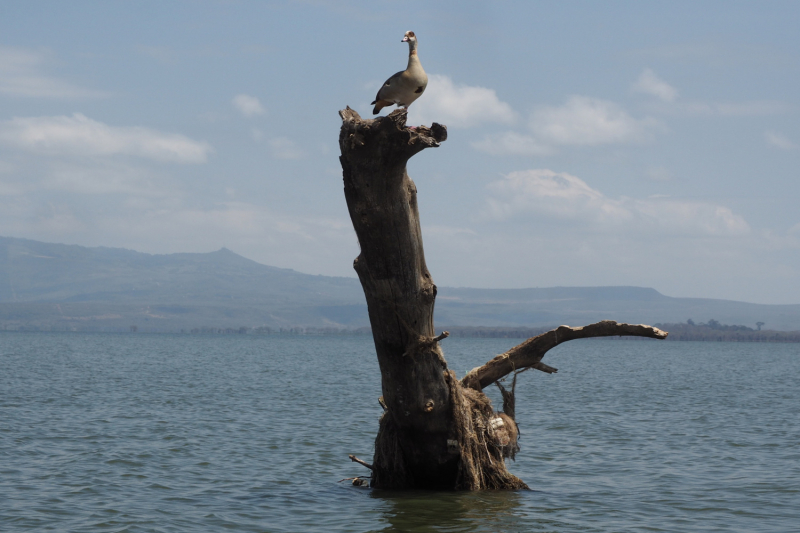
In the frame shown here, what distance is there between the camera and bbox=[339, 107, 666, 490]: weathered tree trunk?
34.5 feet

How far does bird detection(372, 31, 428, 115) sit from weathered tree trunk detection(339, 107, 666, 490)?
629 mm

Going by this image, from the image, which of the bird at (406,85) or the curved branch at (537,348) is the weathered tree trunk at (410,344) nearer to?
the curved branch at (537,348)

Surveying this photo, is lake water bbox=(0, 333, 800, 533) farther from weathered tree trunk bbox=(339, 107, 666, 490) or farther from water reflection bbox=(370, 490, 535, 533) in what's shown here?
weathered tree trunk bbox=(339, 107, 666, 490)

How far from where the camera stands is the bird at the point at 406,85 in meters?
10.7

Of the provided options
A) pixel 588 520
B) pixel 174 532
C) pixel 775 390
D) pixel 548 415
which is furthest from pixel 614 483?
pixel 775 390

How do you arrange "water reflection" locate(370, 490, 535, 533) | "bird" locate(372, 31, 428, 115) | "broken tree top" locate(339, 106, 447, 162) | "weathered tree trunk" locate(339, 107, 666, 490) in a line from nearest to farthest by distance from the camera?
"broken tree top" locate(339, 106, 447, 162), "weathered tree trunk" locate(339, 107, 666, 490), "bird" locate(372, 31, 428, 115), "water reflection" locate(370, 490, 535, 533)

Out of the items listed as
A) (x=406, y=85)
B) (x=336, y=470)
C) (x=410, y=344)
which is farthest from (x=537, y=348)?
(x=336, y=470)

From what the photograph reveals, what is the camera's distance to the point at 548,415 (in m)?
31.8

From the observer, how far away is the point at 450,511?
45.1ft

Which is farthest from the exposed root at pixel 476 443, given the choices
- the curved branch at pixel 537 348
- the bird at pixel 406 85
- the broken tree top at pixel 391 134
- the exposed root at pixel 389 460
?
the bird at pixel 406 85

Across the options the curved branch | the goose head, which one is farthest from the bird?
the curved branch

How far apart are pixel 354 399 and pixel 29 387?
765 inches

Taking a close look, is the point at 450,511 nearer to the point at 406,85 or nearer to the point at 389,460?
the point at 389,460

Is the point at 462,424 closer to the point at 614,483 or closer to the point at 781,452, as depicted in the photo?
the point at 614,483
